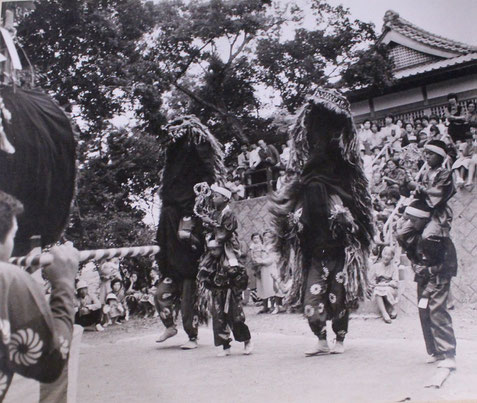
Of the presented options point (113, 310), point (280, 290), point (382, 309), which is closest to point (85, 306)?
point (113, 310)

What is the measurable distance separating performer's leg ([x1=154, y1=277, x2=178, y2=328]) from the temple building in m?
1.33

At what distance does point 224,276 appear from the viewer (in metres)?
3.04

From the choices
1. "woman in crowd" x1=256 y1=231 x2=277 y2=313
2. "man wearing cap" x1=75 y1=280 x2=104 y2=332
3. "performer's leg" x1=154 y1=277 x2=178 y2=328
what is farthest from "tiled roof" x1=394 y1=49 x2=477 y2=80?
"man wearing cap" x1=75 y1=280 x2=104 y2=332

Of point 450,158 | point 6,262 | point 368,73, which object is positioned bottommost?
point 6,262

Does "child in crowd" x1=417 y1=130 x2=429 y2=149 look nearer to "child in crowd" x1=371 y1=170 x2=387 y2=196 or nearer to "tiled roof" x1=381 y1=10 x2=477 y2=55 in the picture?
"tiled roof" x1=381 y1=10 x2=477 y2=55

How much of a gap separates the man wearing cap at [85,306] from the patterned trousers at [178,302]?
76 cm

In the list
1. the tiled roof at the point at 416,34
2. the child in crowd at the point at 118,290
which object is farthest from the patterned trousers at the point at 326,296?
the tiled roof at the point at 416,34

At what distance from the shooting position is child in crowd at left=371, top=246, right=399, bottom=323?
313 centimetres

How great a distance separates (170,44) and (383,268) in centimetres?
161

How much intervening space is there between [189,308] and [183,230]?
418 mm

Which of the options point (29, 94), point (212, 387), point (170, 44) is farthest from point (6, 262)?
point (170, 44)

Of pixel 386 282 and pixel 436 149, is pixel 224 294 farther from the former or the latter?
pixel 436 149

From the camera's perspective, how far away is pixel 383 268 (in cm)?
319

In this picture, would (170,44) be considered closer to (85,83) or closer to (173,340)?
(85,83)
